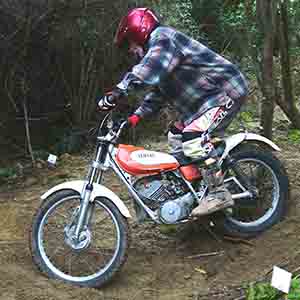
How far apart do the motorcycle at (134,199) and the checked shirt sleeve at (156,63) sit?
1.18ft

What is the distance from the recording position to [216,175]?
4.60 m

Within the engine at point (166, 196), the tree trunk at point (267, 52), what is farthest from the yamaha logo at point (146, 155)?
the tree trunk at point (267, 52)

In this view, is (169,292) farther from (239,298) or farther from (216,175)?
(216,175)

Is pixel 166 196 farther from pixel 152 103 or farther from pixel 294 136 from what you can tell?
pixel 294 136

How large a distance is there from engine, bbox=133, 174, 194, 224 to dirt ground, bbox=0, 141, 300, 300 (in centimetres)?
38

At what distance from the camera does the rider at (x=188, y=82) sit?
172 inches

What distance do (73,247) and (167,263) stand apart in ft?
2.45

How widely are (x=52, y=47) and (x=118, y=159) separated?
327 cm

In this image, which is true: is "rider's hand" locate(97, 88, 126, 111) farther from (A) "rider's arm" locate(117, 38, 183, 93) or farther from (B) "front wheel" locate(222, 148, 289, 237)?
(B) "front wheel" locate(222, 148, 289, 237)

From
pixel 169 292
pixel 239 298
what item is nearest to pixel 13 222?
pixel 169 292

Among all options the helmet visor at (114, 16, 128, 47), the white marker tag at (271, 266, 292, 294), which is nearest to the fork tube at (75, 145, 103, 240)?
the helmet visor at (114, 16, 128, 47)

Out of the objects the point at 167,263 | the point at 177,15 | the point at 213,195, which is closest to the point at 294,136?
→ the point at 177,15

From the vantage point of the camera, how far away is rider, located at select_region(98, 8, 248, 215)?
14.4 ft

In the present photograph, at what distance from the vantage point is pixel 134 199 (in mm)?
4672
